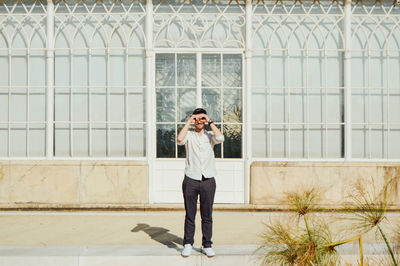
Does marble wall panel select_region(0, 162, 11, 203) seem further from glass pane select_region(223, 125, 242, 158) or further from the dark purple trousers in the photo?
the dark purple trousers

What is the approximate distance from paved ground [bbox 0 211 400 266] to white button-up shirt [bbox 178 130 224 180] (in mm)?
846

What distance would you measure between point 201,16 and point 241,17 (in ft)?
2.48

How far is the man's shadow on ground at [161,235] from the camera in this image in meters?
5.35

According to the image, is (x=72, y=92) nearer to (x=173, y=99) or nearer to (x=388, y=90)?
(x=173, y=99)

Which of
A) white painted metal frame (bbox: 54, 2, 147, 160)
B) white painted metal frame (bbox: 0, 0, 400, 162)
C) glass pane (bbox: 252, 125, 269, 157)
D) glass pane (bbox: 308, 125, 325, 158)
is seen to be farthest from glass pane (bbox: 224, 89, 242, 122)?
white painted metal frame (bbox: 54, 2, 147, 160)

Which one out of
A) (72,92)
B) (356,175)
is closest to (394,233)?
Result: (356,175)

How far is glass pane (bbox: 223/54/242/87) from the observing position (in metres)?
8.50

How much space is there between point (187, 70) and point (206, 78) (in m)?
0.39

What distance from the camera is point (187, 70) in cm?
851

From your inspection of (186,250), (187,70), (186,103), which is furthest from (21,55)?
(186,250)

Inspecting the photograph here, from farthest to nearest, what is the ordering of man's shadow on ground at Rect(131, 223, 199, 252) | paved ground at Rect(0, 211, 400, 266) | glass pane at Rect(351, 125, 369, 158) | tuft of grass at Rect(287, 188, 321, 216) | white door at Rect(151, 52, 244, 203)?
glass pane at Rect(351, 125, 369, 158) → white door at Rect(151, 52, 244, 203) → man's shadow on ground at Rect(131, 223, 199, 252) → paved ground at Rect(0, 211, 400, 266) → tuft of grass at Rect(287, 188, 321, 216)

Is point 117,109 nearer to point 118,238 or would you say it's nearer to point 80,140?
point 80,140

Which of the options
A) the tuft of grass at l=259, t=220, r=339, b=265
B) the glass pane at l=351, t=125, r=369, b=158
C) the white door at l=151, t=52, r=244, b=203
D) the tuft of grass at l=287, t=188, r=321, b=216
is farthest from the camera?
the glass pane at l=351, t=125, r=369, b=158

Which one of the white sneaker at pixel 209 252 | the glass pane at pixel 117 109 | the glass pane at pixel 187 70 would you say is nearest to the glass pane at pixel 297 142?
the glass pane at pixel 187 70
